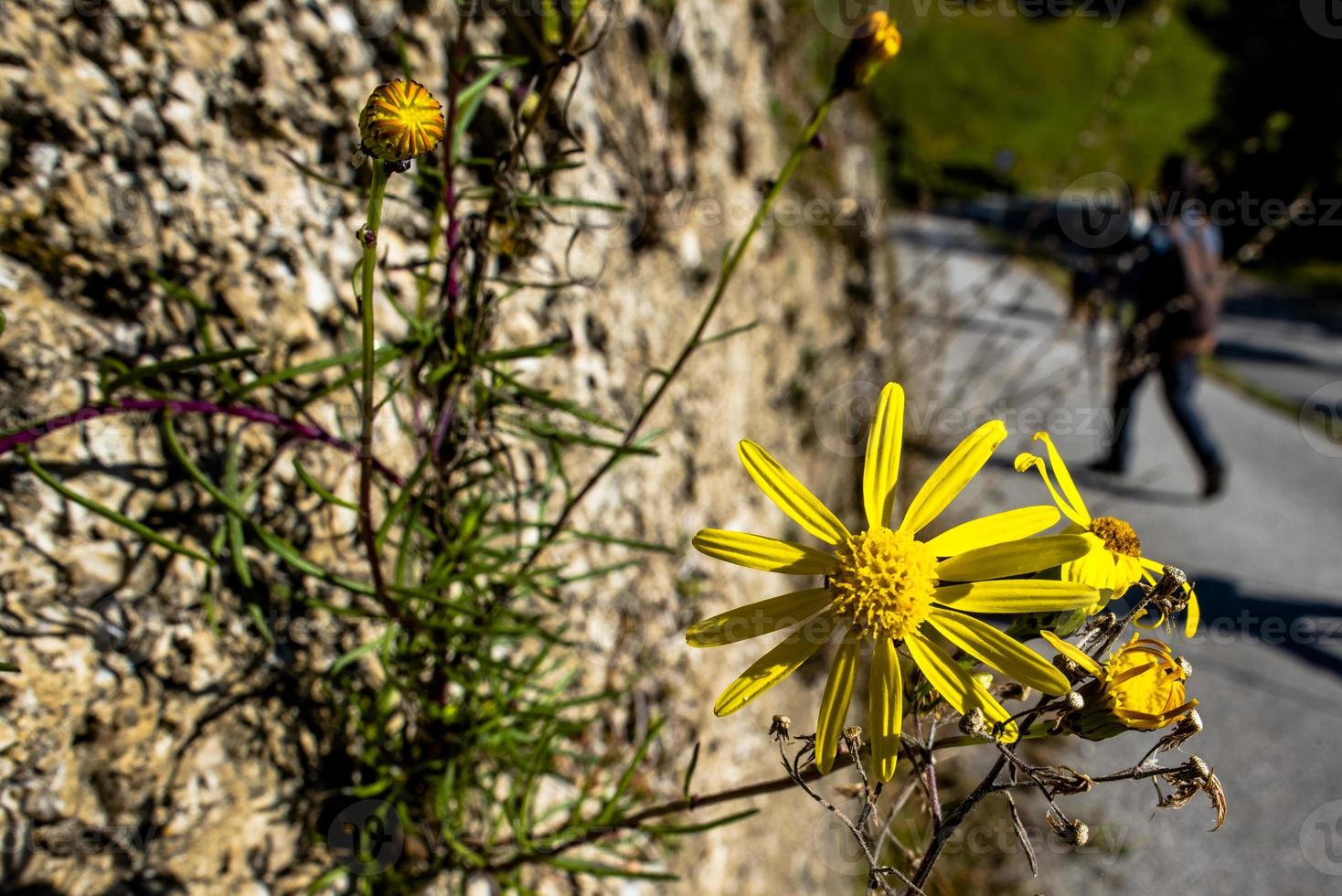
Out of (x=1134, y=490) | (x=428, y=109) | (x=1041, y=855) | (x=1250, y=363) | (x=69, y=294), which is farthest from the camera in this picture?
(x=1250, y=363)

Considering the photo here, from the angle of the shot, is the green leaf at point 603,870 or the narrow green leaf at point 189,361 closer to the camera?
the narrow green leaf at point 189,361

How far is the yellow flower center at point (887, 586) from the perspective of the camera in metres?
0.73

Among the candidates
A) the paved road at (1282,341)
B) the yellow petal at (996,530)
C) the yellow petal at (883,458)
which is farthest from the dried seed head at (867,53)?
the paved road at (1282,341)

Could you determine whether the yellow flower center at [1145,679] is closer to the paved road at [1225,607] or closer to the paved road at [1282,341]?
the paved road at [1225,607]

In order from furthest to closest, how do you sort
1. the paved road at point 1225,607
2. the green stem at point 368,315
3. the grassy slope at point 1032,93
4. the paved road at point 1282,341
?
the grassy slope at point 1032,93 → the paved road at point 1282,341 → the paved road at point 1225,607 → the green stem at point 368,315

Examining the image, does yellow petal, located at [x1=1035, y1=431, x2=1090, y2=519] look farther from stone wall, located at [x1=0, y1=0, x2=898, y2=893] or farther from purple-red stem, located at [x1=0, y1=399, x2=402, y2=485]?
purple-red stem, located at [x1=0, y1=399, x2=402, y2=485]

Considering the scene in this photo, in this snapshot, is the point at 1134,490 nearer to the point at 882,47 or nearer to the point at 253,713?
the point at 882,47

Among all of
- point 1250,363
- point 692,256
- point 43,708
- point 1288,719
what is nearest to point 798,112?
point 692,256

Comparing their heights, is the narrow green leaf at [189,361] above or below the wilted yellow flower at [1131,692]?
above

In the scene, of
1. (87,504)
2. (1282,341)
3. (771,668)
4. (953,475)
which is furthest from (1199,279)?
(1282,341)

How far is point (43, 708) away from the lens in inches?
34.5

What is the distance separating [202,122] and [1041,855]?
11.3ft

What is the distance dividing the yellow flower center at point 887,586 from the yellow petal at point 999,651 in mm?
24

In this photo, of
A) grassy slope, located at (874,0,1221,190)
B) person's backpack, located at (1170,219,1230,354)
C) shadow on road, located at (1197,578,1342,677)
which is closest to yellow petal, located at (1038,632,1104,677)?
shadow on road, located at (1197,578,1342,677)
